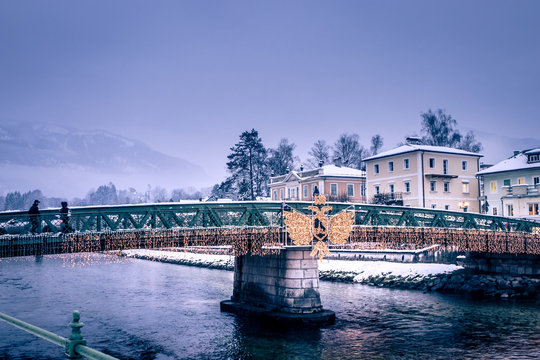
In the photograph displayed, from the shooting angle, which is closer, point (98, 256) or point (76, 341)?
point (76, 341)

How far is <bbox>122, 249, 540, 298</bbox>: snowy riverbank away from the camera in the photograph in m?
41.3

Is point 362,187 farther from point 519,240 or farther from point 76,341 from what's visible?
point 76,341

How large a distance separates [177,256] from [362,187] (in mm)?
30227

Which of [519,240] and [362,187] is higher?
[362,187]

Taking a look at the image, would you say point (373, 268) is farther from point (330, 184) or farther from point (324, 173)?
point (324, 173)

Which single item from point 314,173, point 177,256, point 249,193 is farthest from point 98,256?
point 314,173

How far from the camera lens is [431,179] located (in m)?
67.5

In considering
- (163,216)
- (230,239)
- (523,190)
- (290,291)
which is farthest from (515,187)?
(163,216)

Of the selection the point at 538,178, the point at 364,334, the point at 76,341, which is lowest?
the point at 364,334

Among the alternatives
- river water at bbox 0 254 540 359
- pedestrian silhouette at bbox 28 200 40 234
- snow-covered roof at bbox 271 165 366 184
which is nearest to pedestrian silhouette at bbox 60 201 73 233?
pedestrian silhouette at bbox 28 200 40 234

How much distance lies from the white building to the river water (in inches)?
1061

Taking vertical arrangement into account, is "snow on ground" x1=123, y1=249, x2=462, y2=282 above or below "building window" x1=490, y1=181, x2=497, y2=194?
below

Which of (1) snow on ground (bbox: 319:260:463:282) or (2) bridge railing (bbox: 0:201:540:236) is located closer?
(2) bridge railing (bbox: 0:201:540:236)

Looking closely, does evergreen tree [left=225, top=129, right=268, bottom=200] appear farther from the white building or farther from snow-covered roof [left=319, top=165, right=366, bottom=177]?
the white building
